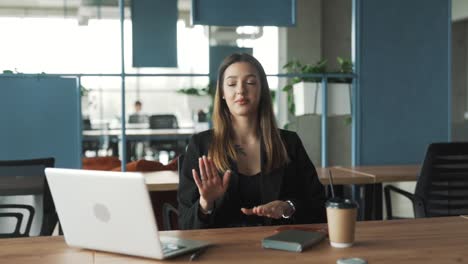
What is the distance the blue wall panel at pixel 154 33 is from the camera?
407cm

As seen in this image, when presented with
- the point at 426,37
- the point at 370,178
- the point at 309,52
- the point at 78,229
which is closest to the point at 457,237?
the point at 78,229

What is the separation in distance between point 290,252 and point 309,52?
7853 mm

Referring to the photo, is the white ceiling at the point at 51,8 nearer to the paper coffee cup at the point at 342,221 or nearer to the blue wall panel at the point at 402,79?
the blue wall panel at the point at 402,79

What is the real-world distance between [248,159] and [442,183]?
1.38 metres

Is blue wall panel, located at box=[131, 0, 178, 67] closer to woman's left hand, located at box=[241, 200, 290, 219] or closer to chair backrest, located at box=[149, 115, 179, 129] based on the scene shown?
woman's left hand, located at box=[241, 200, 290, 219]

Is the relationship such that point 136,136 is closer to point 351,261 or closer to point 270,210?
point 270,210

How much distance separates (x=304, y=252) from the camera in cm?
160

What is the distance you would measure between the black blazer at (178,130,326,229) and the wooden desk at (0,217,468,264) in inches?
13.1

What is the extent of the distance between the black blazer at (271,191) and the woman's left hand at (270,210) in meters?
0.16

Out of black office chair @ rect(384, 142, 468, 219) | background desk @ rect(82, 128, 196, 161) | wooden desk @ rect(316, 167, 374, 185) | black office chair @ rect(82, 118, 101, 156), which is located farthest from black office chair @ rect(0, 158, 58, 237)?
black office chair @ rect(82, 118, 101, 156)

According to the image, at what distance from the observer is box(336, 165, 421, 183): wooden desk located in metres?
3.59

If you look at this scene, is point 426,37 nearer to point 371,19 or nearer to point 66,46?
point 371,19

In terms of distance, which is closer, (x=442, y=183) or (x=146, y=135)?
(x=442, y=183)

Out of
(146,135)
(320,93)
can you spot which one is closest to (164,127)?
(146,135)
